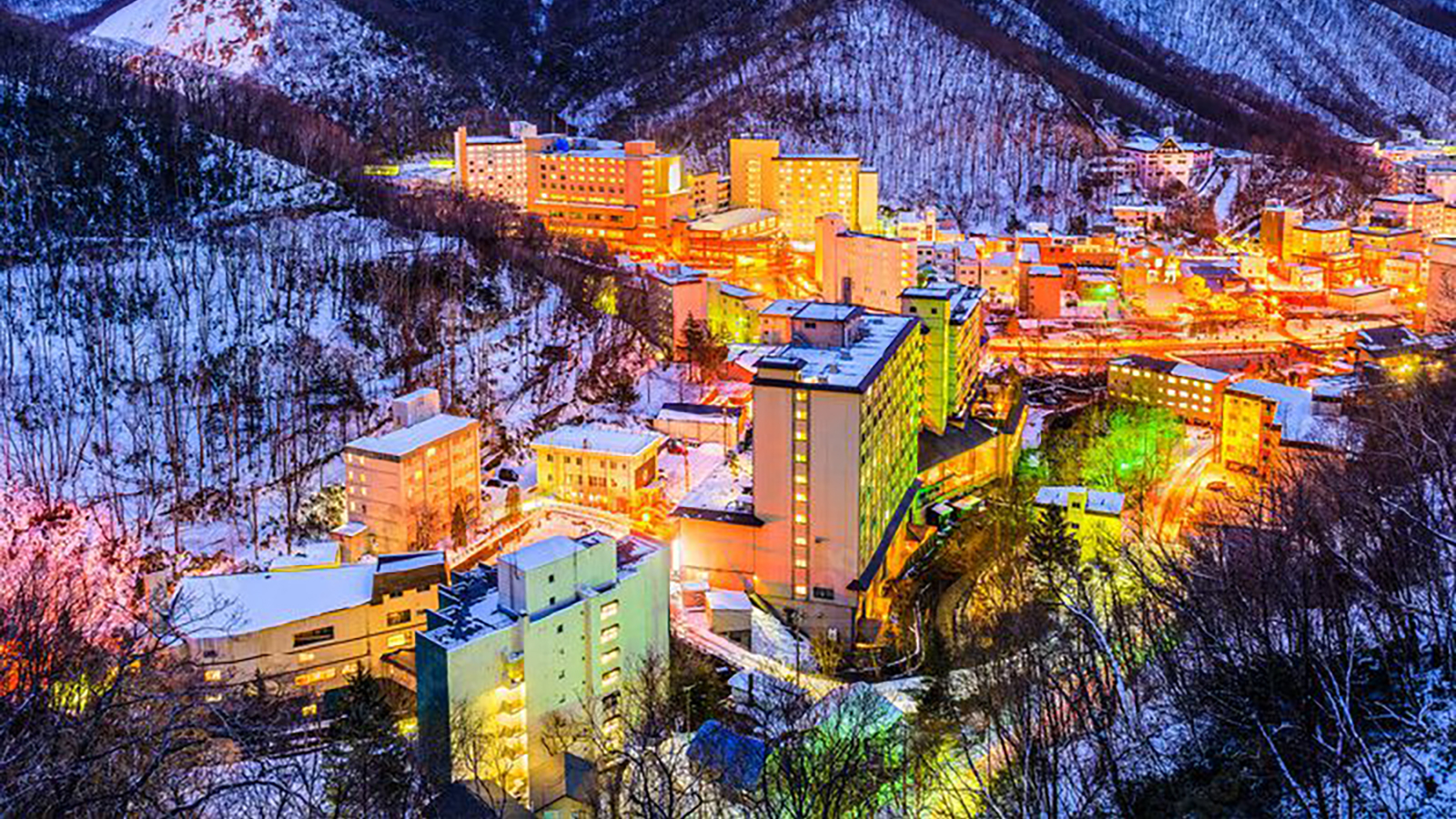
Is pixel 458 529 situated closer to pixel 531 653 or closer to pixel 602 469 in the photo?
pixel 602 469

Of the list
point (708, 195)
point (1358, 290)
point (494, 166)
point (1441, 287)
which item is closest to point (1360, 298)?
point (1358, 290)

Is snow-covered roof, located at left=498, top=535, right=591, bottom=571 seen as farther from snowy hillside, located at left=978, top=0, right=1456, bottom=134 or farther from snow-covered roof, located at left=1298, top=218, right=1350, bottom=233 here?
snowy hillside, located at left=978, top=0, right=1456, bottom=134

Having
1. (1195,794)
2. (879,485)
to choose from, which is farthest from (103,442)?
(1195,794)

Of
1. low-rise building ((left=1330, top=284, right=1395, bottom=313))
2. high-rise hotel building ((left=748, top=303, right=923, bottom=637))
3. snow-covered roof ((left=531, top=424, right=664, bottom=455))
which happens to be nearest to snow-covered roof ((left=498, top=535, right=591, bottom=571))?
high-rise hotel building ((left=748, top=303, right=923, bottom=637))

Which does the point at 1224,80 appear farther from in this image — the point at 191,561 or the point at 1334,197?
the point at 191,561

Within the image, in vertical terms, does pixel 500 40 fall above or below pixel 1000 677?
above
